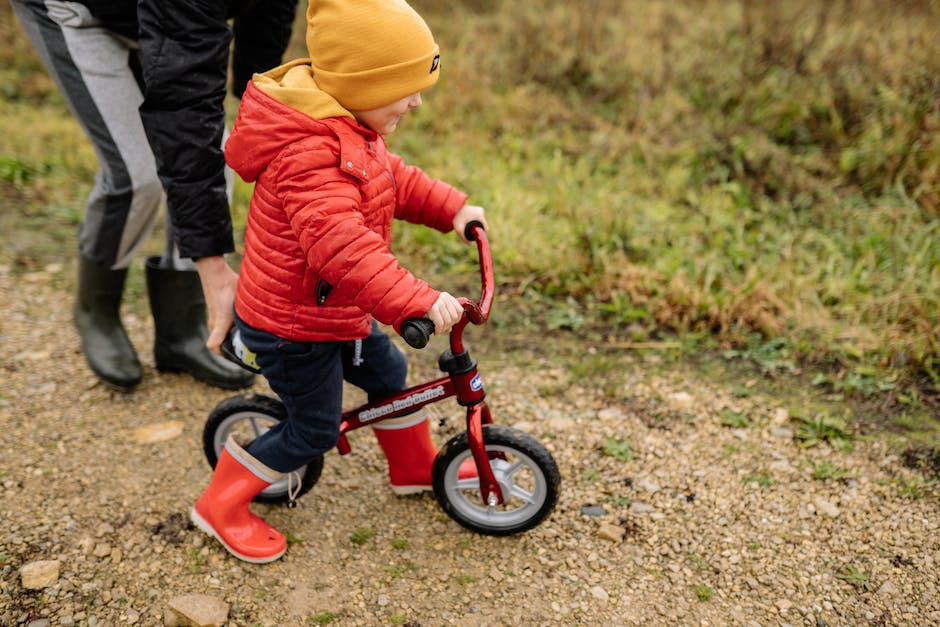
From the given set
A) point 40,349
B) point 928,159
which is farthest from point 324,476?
point 928,159

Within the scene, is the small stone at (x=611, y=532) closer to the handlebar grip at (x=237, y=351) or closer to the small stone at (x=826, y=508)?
the small stone at (x=826, y=508)

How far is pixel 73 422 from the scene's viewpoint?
304cm

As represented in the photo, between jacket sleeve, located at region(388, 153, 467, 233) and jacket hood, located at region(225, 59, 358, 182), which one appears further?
jacket sleeve, located at region(388, 153, 467, 233)

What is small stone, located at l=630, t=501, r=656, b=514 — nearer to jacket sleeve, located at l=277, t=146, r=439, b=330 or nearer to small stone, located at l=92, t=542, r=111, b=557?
jacket sleeve, located at l=277, t=146, r=439, b=330

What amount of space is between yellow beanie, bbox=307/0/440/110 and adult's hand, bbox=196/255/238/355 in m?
0.68

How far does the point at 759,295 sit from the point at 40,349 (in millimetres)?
3360

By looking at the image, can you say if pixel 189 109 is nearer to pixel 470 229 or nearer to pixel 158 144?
pixel 158 144

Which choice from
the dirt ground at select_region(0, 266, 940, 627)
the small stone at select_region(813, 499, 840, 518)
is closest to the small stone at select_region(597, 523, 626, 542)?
the dirt ground at select_region(0, 266, 940, 627)

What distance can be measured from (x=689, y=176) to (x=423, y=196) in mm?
2939

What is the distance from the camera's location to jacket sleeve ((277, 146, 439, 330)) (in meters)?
1.85

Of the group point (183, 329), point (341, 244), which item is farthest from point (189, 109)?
point (183, 329)

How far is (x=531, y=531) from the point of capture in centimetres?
259

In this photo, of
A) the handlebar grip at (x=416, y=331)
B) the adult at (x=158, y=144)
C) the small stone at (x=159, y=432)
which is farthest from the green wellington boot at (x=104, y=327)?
the handlebar grip at (x=416, y=331)

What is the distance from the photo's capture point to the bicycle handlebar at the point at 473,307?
1.82 m
